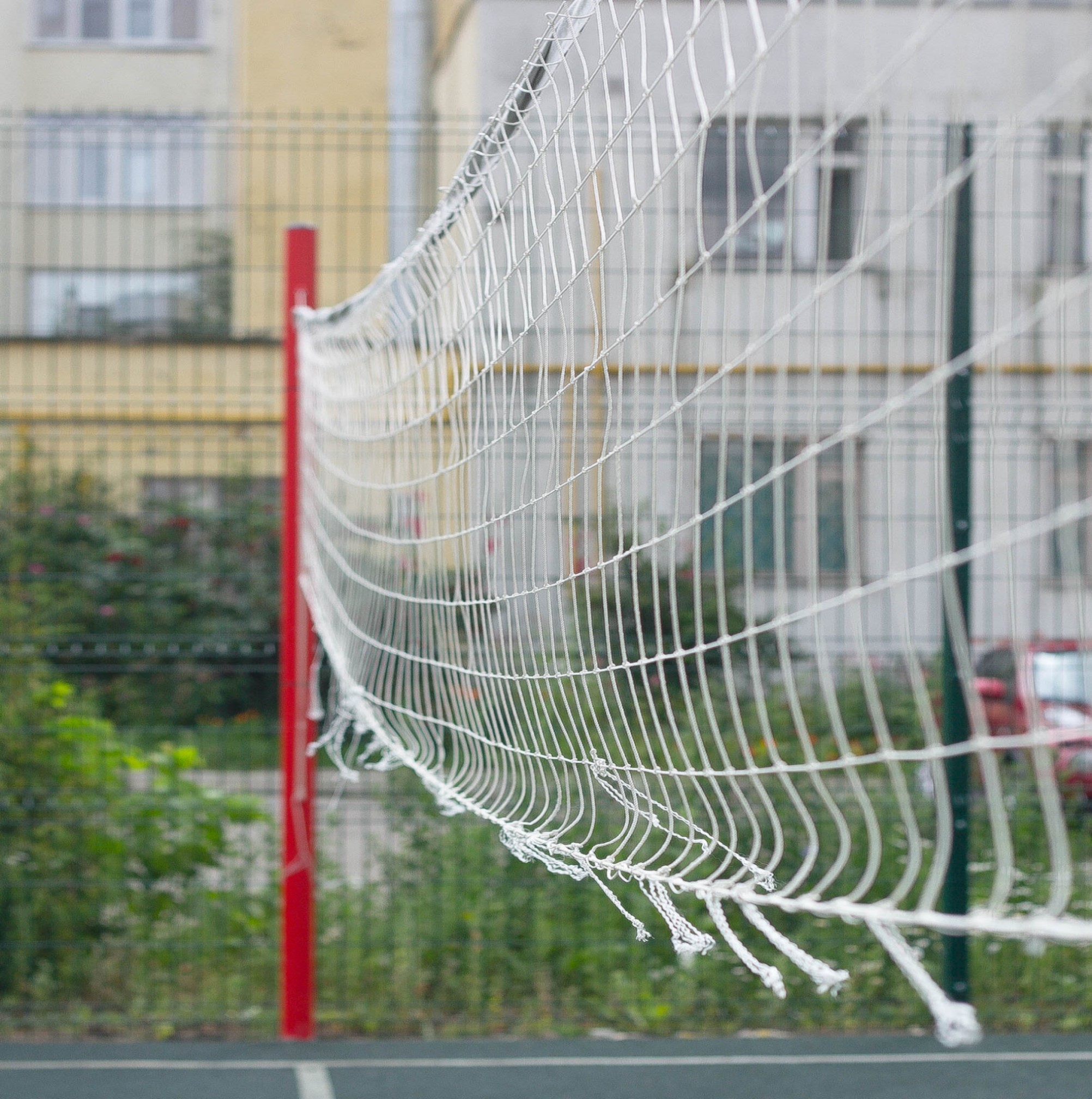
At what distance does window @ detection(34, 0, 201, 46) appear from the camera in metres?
16.3

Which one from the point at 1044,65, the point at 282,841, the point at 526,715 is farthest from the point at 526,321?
the point at 1044,65

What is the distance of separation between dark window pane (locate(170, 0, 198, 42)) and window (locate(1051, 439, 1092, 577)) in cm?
1386

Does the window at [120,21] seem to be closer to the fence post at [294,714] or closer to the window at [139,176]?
the window at [139,176]

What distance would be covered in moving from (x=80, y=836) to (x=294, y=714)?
0.87 m

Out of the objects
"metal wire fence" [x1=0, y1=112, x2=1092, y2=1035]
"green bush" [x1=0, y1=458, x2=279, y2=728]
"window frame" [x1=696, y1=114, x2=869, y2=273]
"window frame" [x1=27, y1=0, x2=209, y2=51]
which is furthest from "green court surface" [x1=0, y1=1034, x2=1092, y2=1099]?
"window frame" [x1=27, y1=0, x2=209, y2=51]


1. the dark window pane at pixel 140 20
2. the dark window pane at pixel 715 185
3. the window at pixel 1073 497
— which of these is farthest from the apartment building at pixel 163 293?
the dark window pane at pixel 140 20

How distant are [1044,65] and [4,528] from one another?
6.89 metres

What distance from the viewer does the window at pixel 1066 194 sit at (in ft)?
3.69

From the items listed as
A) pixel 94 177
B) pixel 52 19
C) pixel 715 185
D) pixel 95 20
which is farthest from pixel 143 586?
pixel 52 19

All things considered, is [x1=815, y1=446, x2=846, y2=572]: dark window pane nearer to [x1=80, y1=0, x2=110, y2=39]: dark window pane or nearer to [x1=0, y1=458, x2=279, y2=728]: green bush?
[x1=0, y1=458, x2=279, y2=728]: green bush

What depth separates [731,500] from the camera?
135 cm

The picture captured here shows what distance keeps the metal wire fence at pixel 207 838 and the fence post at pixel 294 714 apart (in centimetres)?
18

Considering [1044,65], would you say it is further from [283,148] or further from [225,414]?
[225,414]

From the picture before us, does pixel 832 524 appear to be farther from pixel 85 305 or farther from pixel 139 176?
pixel 139 176
